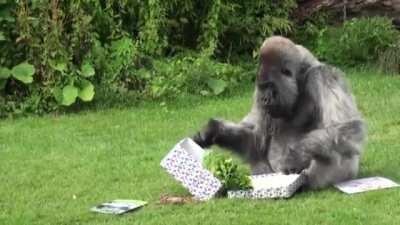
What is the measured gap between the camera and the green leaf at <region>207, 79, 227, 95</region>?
10.9 m

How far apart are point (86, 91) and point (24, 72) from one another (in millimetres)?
742

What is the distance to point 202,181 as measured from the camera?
21.5ft

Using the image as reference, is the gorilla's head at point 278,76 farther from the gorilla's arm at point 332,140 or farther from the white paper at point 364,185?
the white paper at point 364,185

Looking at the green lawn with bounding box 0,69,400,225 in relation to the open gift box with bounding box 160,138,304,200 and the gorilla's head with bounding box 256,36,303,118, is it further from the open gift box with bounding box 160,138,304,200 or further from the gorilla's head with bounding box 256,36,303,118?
the gorilla's head with bounding box 256,36,303,118

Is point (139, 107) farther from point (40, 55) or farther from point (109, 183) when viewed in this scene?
point (109, 183)

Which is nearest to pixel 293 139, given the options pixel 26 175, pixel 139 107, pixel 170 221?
pixel 170 221

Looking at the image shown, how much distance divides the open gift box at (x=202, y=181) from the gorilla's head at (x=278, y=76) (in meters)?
0.52

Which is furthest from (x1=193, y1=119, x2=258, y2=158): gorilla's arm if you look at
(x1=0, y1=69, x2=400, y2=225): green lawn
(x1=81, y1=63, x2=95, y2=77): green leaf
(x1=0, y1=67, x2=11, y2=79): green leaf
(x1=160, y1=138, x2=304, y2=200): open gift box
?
(x1=0, y1=67, x2=11, y2=79): green leaf

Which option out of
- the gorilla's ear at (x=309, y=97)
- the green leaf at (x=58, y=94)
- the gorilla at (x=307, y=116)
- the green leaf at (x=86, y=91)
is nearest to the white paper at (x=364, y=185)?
the gorilla at (x=307, y=116)

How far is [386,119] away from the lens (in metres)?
9.26

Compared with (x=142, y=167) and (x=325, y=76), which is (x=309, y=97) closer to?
(x=325, y=76)

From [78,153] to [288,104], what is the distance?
8.14 feet

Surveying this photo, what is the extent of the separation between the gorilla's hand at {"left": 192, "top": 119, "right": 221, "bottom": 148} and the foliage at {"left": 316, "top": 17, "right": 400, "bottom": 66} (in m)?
5.39

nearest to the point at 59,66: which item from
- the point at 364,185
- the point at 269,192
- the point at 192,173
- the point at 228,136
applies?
the point at 228,136
